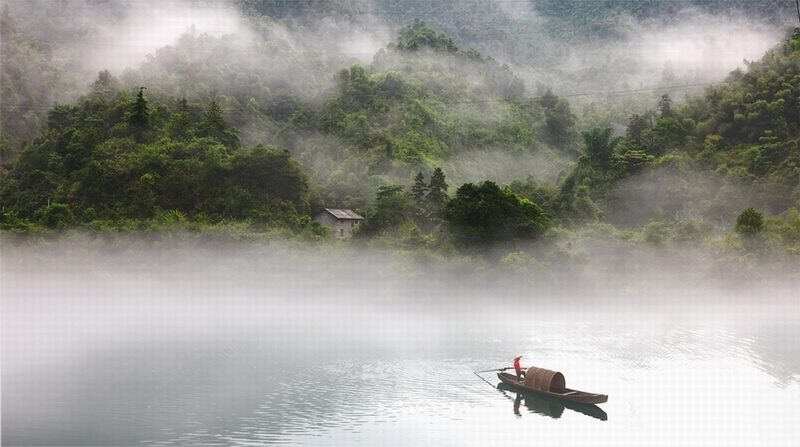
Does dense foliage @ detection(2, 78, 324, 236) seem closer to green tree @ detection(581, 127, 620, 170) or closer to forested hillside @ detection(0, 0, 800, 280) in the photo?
forested hillside @ detection(0, 0, 800, 280)

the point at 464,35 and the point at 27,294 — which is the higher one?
the point at 464,35

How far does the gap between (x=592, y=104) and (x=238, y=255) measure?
3393 cm

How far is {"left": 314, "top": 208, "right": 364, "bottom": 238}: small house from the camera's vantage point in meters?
38.5

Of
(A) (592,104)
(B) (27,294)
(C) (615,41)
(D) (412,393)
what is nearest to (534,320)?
(D) (412,393)

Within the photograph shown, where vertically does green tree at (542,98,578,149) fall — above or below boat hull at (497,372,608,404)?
above

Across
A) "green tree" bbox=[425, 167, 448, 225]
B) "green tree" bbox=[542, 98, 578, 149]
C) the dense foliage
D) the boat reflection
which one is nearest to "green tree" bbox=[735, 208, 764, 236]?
"green tree" bbox=[425, 167, 448, 225]

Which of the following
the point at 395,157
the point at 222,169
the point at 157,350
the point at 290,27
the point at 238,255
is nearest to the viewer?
the point at 157,350

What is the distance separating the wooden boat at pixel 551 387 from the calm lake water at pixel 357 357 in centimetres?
35

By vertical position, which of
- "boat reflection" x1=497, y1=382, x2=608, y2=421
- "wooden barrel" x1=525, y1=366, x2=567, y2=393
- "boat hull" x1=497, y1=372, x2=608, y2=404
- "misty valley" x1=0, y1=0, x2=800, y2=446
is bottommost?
"boat reflection" x1=497, y1=382, x2=608, y2=421

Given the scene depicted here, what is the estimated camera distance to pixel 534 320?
96.4 ft

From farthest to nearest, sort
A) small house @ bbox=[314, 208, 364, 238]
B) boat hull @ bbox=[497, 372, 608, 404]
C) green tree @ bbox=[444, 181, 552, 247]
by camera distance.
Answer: small house @ bbox=[314, 208, 364, 238], green tree @ bbox=[444, 181, 552, 247], boat hull @ bbox=[497, 372, 608, 404]

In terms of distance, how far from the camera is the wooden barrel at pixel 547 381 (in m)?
17.8

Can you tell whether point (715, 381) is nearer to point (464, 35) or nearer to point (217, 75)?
point (217, 75)

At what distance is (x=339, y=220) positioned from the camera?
3844 centimetres
